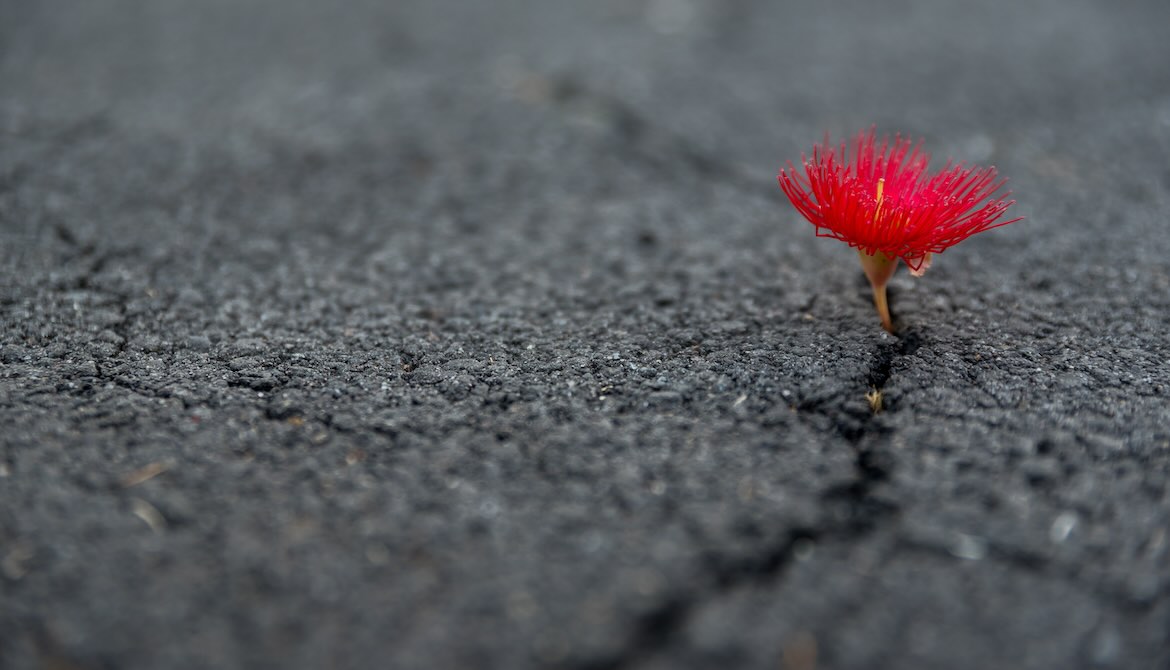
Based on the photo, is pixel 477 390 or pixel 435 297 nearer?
pixel 477 390

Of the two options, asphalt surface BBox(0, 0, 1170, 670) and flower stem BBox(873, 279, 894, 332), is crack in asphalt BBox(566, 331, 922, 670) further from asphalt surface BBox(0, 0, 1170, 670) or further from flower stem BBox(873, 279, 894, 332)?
flower stem BBox(873, 279, 894, 332)

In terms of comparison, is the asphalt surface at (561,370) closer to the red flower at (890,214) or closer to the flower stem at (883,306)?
the flower stem at (883,306)

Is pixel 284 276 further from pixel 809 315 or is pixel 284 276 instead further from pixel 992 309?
pixel 992 309

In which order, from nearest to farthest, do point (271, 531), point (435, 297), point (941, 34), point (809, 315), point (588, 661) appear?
point (588, 661) → point (271, 531) → point (809, 315) → point (435, 297) → point (941, 34)

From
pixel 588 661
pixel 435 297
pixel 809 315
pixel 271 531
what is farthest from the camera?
→ pixel 435 297

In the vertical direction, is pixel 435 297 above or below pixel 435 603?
above

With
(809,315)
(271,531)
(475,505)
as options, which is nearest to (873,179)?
(809,315)

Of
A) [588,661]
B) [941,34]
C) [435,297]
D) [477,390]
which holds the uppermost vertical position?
[941,34]

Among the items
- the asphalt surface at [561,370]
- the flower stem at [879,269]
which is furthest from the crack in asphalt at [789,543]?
the flower stem at [879,269]

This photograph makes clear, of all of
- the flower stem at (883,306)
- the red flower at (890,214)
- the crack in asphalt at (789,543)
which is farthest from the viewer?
the flower stem at (883,306)

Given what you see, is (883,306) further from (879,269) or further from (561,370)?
(561,370)
